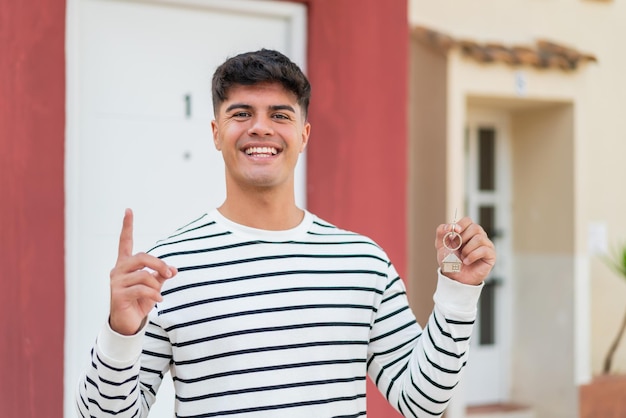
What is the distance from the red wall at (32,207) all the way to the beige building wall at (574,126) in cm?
315

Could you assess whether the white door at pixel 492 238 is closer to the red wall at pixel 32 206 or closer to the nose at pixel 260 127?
the red wall at pixel 32 206

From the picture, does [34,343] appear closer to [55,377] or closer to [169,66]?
[55,377]

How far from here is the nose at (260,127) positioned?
214cm

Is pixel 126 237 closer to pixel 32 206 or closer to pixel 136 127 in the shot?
pixel 32 206

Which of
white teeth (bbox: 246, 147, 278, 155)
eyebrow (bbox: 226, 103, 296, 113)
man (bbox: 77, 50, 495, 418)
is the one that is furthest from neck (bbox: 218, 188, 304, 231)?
eyebrow (bbox: 226, 103, 296, 113)

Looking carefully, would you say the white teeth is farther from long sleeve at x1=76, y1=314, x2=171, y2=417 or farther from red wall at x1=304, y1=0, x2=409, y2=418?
red wall at x1=304, y1=0, x2=409, y2=418

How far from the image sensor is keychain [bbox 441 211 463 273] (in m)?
2.03

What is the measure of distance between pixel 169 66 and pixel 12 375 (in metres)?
1.51

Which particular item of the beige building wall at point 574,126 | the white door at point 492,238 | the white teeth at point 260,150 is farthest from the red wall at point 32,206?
the white door at point 492,238

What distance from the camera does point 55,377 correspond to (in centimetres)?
363

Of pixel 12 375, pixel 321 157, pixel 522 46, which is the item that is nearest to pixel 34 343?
pixel 12 375

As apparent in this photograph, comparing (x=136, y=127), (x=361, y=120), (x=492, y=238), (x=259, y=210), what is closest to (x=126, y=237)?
(x=259, y=210)

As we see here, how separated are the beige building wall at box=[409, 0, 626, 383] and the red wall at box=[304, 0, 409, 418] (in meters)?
1.59

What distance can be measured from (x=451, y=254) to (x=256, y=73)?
642 millimetres
